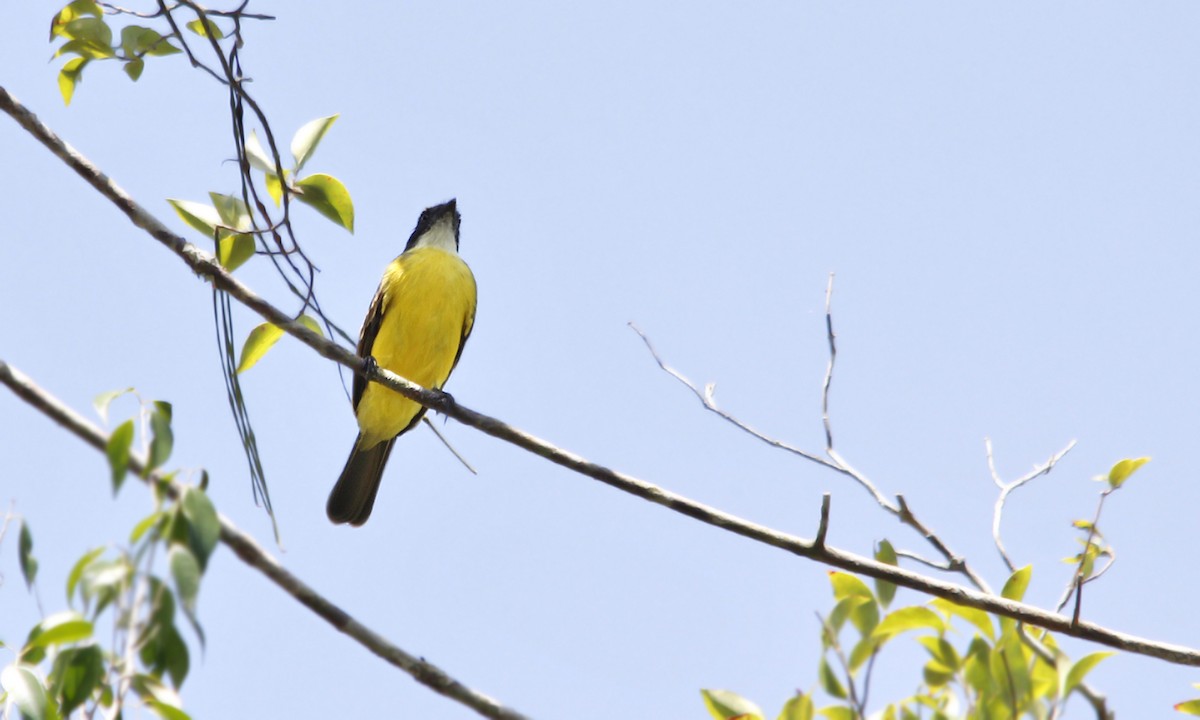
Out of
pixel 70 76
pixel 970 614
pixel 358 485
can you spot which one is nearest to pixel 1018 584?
pixel 970 614

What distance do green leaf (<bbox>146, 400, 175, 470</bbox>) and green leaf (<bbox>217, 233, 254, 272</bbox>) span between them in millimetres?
1775

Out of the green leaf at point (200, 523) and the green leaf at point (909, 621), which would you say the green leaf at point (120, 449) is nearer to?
the green leaf at point (200, 523)

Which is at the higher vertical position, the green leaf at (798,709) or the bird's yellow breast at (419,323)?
the bird's yellow breast at (419,323)

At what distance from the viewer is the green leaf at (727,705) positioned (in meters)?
2.83

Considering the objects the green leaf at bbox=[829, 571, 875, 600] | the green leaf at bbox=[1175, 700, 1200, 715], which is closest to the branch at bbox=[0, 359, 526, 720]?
the green leaf at bbox=[829, 571, 875, 600]

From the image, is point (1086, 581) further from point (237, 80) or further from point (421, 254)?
point (421, 254)

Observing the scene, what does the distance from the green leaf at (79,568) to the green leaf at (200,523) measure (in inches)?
5.6

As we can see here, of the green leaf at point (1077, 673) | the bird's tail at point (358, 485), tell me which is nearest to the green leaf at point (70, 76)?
the green leaf at point (1077, 673)

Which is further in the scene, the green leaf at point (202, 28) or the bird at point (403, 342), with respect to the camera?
the bird at point (403, 342)

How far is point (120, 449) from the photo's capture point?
69.6 inches

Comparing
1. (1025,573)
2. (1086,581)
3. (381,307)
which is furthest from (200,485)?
(381,307)

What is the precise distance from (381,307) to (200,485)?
17.5ft

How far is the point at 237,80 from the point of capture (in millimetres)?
3404

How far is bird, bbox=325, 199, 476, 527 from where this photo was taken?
7121mm
